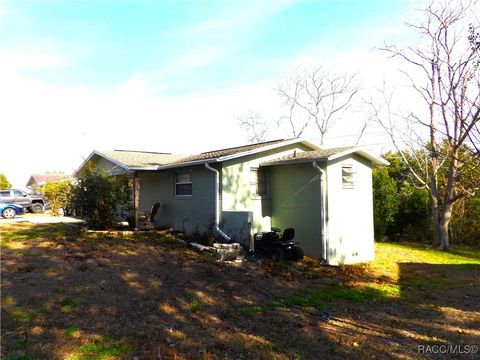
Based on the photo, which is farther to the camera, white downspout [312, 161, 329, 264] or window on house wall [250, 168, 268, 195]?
window on house wall [250, 168, 268, 195]

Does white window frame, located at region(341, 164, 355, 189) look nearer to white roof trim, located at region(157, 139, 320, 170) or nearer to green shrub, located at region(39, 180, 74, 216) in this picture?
white roof trim, located at region(157, 139, 320, 170)

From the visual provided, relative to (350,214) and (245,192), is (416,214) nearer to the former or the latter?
(350,214)

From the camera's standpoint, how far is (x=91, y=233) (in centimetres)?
1330

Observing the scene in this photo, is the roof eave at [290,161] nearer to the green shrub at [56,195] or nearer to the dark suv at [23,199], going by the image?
the green shrub at [56,195]

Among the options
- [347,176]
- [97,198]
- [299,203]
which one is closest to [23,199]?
[97,198]

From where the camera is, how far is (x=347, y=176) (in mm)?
12359

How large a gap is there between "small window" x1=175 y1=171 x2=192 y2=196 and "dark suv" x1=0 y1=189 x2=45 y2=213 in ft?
50.3

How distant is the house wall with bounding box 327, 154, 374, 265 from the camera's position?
1169 cm

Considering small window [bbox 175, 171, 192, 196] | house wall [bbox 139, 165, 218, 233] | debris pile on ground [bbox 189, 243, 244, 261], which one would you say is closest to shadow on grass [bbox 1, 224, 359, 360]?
debris pile on ground [bbox 189, 243, 244, 261]

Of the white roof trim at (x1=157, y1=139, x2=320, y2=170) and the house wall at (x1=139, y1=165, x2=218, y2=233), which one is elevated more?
the white roof trim at (x1=157, y1=139, x2=320, y2=170)

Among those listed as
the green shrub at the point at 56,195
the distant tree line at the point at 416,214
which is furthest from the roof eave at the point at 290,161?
the green shrub at the point at 56,195

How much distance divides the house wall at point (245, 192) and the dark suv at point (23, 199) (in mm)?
18587

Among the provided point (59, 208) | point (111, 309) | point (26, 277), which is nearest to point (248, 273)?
point (111, 309)

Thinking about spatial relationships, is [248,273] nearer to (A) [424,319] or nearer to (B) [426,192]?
(A) [424,319]
